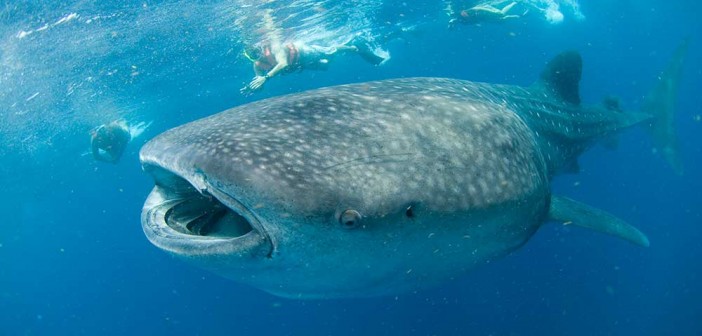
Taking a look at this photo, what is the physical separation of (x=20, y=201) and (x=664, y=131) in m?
57.1

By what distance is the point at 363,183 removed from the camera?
2.51 metres

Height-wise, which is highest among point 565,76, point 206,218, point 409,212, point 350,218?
point 350,218

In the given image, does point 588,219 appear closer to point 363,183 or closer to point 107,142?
point 363,183

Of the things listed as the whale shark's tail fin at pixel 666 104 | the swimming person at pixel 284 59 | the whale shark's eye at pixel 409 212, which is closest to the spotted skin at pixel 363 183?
the whale shark's eye at pixel 409 212

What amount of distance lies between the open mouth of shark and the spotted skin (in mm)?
20

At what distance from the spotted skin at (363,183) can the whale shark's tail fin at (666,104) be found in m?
11.8

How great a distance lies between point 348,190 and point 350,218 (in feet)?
0.49

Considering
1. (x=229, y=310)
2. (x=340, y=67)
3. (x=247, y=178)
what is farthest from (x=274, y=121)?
(x=340, y=67)

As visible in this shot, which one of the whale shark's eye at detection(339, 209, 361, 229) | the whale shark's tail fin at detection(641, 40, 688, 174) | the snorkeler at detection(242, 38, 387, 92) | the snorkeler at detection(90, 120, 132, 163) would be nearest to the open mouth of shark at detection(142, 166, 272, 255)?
the whale shark's eye at detection(339, 209, 361, 229)

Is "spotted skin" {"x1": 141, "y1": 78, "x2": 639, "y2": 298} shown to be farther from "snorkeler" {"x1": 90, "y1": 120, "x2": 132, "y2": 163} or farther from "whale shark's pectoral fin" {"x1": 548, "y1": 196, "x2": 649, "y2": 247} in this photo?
"snorkeler" {"x1": 90, "y1": 120, "x2": 132, "y2": 163}

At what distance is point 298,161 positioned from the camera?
2.42m

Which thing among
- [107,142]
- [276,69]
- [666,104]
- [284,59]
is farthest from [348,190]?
[107,142]

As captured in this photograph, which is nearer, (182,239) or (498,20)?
(182,239)

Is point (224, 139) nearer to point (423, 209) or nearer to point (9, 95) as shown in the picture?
point (423, 209)
